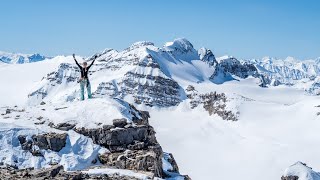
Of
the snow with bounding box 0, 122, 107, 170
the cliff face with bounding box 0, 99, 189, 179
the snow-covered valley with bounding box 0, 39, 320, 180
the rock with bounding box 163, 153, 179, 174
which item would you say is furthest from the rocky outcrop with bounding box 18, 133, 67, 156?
the rock with bounding box 163, 153, 179, 174

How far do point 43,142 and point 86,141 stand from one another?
3607 mm

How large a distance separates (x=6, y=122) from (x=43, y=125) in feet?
10.3

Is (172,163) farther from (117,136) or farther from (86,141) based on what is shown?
(86,141)

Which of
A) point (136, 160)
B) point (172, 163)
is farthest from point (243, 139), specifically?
point (136, 160)

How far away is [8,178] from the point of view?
3092cm

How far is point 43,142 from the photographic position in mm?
46812

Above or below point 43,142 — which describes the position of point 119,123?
above

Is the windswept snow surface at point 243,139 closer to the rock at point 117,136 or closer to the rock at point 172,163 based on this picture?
the rock at point 172,163

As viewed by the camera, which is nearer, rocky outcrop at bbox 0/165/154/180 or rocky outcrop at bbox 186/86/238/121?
rocky outcrop at bbox 0/165/154/180

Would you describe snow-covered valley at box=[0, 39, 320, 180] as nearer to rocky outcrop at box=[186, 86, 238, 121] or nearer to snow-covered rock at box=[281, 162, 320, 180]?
rocky outcrop at box=[186, 86, 238, 121]

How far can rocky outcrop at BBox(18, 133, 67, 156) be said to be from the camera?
46.3 metres

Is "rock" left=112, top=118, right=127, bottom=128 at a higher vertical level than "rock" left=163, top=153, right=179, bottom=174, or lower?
higher

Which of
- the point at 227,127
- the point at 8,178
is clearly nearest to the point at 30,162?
the point at 8,178

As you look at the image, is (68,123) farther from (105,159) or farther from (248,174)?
(248,174)
